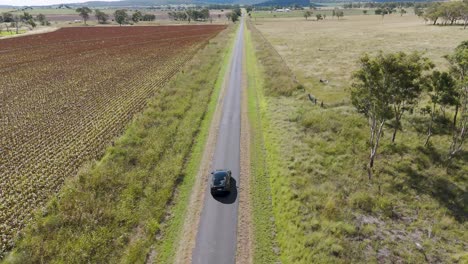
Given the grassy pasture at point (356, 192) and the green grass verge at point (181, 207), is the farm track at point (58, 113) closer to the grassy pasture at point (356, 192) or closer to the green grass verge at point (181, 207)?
the green grass verge at point (181, 207)

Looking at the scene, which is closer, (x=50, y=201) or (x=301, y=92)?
(x=50, y=201)

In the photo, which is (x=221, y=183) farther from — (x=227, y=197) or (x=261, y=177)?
(x=261, y=177)

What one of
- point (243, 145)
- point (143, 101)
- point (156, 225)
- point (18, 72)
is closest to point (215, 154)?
point (243, 145)

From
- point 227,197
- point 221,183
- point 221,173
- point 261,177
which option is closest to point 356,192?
point 261,177

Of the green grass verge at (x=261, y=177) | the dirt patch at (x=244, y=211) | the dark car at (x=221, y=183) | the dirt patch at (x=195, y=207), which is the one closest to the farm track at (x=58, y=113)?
the dirt patch at (x=195, y=207)

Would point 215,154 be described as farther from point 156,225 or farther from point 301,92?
point 301,92

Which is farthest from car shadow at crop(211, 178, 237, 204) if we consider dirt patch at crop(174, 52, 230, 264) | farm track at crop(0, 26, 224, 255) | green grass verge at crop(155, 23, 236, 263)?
farm track at crop(0, 26, 224, 255)

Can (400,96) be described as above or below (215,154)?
above

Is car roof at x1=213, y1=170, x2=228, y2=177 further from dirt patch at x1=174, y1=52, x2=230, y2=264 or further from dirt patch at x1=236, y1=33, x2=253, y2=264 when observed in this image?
dirt patch at x1=236, y1=33, x2=253, y2=264
